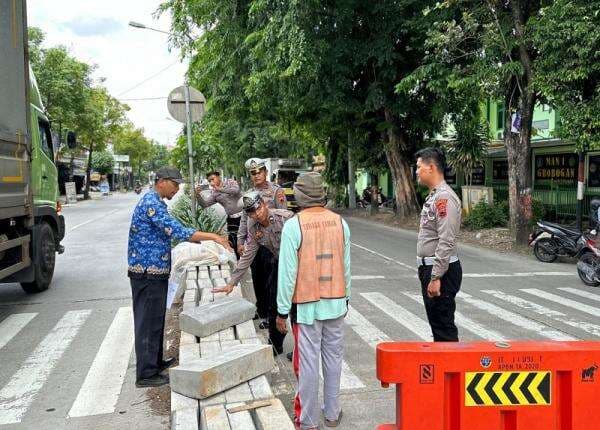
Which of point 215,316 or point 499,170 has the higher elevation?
point 499,170

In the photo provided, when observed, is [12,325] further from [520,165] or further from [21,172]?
[520,165]

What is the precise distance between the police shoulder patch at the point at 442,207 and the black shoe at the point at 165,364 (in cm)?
282

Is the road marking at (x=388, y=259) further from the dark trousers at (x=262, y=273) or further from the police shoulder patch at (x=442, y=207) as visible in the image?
the police shoulder patch at (x=442, y=207)

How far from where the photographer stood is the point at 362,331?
20.6 ft

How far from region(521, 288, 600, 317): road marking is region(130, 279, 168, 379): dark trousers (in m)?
5.61

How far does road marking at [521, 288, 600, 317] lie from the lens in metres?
7.26

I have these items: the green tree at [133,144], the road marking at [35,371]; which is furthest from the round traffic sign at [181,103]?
the green tree at [133,144]

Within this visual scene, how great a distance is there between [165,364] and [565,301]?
5.86 meters

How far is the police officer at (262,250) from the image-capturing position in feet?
18.1

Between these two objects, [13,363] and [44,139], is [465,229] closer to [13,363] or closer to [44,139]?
[44,139]

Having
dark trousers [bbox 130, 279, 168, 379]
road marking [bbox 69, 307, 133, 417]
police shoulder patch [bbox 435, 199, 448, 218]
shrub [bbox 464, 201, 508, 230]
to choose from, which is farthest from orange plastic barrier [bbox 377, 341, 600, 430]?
shrub [bbox 464, 201, 508, 230]

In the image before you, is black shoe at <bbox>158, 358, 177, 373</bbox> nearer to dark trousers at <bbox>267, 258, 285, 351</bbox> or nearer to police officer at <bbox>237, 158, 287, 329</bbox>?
dark trousers at <bbox>267, 258, 285, 351</bbox>

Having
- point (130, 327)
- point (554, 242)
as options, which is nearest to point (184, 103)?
point (130, 327)

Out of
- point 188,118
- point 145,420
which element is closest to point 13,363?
point 145,420
